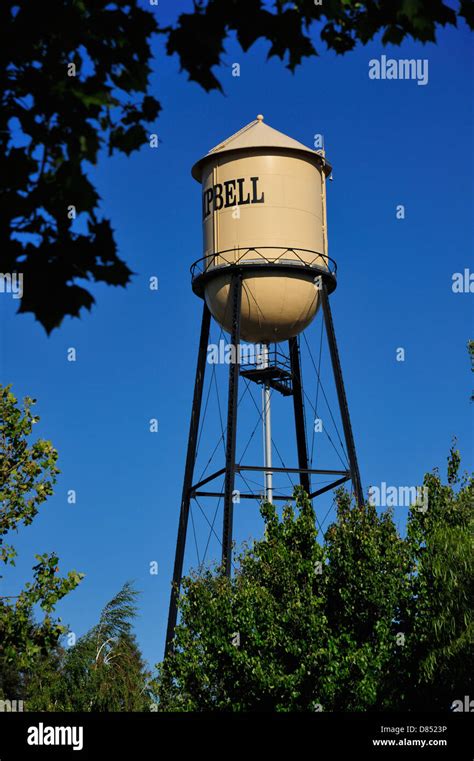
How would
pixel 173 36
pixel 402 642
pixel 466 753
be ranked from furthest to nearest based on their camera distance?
pixel 402 642 < pixel 466 753 < pixel 173 36

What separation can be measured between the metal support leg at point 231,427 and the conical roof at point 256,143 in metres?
3.41

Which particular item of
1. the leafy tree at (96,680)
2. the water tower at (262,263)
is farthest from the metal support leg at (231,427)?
the leafy tree at (96,680)

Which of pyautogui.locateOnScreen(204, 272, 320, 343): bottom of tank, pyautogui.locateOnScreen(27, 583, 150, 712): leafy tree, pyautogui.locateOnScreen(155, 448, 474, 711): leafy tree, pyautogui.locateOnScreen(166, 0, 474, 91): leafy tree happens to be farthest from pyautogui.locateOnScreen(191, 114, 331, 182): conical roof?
pyautogui.locateOnScreen(166, 0, 474, 91): leafy tree

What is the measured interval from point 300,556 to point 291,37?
19713 mm

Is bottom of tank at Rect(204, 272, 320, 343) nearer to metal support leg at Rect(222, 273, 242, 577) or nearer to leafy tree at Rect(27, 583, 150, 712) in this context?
metal support leg at Rect(222, 273, 242, 577)

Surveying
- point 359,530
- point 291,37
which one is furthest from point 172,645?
point 291,37

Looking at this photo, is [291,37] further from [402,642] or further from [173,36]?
[402,642]

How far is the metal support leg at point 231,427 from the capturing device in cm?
2669

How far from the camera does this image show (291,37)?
22.1 ft

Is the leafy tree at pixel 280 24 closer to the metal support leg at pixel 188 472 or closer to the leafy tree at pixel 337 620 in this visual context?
the leafy tree at pixel 337 620

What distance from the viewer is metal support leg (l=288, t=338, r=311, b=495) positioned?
103 feet

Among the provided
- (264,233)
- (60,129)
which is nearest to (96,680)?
(264,233)

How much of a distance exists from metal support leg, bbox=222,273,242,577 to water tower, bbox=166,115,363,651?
0.10 ft

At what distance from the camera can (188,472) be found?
29.7 metres
